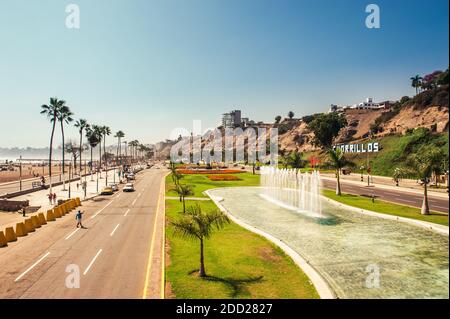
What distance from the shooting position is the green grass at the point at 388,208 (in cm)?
2917

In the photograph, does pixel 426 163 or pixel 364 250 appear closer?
pixel 364 250

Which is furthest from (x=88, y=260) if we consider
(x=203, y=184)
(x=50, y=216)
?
(x=203, y=184)

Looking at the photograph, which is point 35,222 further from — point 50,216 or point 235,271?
point 235,271

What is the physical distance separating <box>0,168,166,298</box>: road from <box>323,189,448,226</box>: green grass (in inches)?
874

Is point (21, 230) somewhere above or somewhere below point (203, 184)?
below

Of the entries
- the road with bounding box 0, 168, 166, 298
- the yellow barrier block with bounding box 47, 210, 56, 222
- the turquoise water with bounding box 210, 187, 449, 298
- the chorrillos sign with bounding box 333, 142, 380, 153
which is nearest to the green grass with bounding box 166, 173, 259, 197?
the turquoise water with bounding box 210, 187, 449, 298

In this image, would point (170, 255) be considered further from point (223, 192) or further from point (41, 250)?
point (223, 192)

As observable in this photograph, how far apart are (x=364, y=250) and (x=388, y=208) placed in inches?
655

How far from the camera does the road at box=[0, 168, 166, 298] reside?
1560 cm

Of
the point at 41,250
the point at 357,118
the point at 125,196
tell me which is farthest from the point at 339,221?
the point at 357,118

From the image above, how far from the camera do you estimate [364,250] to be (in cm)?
2084

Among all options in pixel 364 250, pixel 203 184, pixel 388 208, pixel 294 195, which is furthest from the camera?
pixel 203 184

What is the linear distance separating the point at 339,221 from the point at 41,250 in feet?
80.0

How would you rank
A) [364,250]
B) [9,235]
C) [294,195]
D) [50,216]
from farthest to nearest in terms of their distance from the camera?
[294,195] < [50,216] < [9,235] < [364,250]
